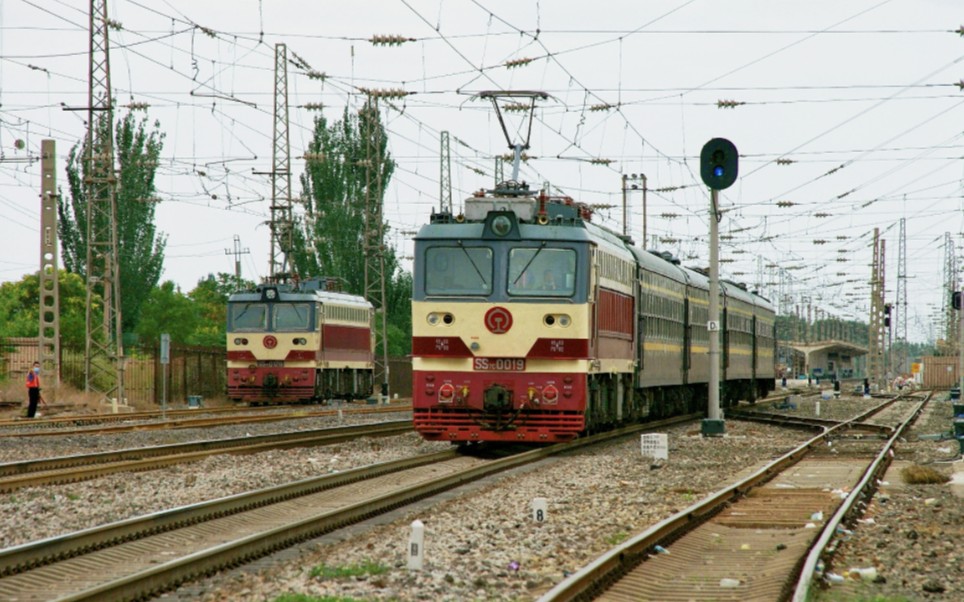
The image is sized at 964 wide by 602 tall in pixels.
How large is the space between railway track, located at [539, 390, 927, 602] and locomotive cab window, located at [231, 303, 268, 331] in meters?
24.8

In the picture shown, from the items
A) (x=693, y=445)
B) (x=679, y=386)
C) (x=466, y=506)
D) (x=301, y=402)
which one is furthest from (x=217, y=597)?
(x=301, y=402)

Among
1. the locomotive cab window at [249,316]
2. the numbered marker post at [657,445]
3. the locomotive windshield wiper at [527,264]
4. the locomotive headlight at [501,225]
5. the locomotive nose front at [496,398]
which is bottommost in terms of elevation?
the numbered marker post at [657,445]

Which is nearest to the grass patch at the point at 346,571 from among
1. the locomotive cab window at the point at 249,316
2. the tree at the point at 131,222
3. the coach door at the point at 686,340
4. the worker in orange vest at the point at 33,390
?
the worker in orange vest at the point at 33,390

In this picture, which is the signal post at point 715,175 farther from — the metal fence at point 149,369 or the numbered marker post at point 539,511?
the metal fence at point 149,369

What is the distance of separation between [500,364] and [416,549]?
1014 cm

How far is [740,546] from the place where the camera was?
10711 millimetres

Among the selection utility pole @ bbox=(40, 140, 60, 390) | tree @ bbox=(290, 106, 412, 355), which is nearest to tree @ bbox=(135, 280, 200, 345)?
tree @ bbox=(290, 106, 412, 355)

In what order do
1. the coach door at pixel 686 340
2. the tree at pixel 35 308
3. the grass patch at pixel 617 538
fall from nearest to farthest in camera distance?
the grass patch at pixel 617 538
the coach door at pixel 686 340
the tree at pixel 35 308

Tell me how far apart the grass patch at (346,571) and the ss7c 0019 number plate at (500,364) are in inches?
389

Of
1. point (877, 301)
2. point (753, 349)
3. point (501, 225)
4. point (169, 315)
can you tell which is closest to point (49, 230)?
point (501, 225)

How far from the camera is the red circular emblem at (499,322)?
62.7 feet

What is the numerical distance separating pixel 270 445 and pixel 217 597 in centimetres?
1303

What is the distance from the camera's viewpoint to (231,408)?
125 ft

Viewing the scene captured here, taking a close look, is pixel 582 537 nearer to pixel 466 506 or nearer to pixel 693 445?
pixel 466 506
